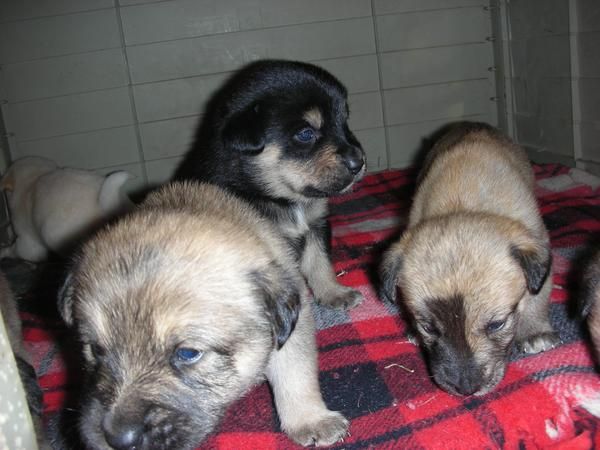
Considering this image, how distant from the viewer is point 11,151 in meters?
7.29

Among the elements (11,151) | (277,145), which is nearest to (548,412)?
(277,145)

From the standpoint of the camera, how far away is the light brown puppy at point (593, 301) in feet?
9.55

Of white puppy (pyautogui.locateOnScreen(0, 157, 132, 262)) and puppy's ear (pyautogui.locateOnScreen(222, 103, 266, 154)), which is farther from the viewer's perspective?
white puppy (pyautogui.locateOnScreen(0, 157, 132, 262))

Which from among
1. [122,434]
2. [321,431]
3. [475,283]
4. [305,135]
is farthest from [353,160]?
[122,434]

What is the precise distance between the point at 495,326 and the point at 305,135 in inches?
77.6

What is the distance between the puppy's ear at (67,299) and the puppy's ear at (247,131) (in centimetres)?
177

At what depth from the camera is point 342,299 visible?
439cm

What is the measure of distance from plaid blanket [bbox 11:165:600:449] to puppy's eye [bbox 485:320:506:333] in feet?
0.98

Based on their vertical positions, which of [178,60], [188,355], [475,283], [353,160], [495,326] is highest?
[178,60]

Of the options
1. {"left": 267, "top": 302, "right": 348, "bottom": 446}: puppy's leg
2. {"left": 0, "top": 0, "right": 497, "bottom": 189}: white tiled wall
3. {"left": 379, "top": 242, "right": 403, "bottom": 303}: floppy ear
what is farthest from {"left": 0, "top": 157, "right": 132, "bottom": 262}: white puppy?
{"left": 267, "top": 302, "right": 348, "bottom": 446}: puppy's leg

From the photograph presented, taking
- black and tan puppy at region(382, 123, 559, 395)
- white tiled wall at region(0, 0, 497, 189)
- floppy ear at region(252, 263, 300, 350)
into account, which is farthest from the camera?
white tiled wall at region(0, 0, 497, 189)

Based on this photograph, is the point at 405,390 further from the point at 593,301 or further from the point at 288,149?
the point at 288,149

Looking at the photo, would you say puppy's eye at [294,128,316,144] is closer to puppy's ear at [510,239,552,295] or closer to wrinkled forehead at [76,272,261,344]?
puppy's ear at [510,239,552,295]

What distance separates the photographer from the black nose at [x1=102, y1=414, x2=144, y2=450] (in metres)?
2.19
